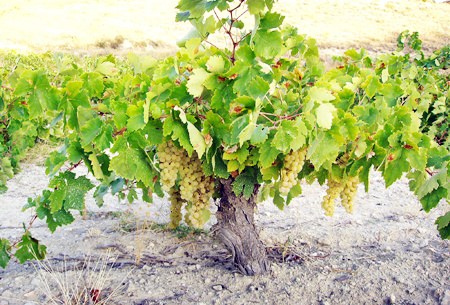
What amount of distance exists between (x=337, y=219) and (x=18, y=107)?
8.61 feet

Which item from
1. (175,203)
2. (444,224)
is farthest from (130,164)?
(444,224)

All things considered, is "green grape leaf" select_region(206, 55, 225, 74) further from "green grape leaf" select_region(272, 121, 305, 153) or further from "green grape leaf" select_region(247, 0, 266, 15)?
"green grape leaf" select_region(272, 121, 305, 153)

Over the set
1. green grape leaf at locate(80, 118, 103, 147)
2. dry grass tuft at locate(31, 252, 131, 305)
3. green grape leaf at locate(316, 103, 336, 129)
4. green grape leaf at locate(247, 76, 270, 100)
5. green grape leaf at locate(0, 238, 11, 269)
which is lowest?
dry grass tuft at locate(31, 252, 131, 305)

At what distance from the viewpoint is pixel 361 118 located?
7.79 feet

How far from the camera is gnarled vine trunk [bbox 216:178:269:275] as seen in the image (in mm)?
2863

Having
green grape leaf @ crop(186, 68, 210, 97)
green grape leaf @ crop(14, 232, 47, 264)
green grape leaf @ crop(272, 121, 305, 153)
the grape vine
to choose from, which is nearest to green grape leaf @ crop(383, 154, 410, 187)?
the grape vine

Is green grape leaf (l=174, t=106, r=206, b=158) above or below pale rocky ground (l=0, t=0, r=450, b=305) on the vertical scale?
above

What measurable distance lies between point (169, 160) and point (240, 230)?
79 centimetres

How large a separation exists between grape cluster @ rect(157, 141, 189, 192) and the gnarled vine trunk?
0.52m

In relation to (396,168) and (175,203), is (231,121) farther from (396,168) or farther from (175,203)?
(175,203)

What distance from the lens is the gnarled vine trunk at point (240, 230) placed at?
2.86 m

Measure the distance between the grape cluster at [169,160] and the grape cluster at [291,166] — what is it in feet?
1.59

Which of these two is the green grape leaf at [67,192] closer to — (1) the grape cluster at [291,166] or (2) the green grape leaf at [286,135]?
(1) the grape cluster at [291,166]

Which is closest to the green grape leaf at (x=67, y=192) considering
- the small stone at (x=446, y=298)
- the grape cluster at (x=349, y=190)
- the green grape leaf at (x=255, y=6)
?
the green grape leaf at (x=255, y=6)
